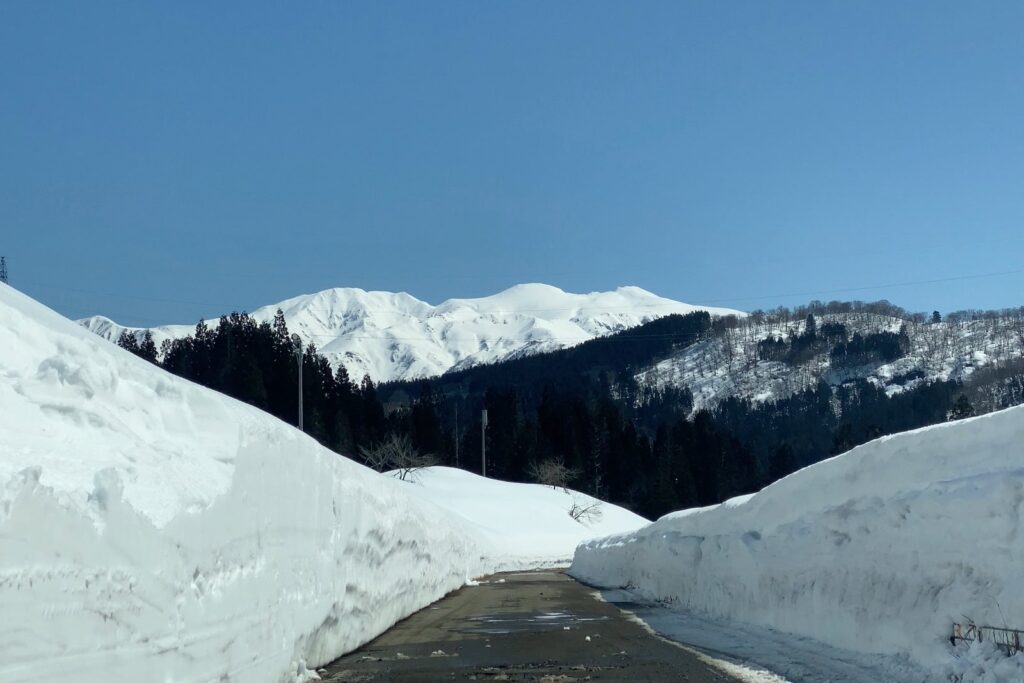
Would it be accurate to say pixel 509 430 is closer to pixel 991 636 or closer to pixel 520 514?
pixel 520 514

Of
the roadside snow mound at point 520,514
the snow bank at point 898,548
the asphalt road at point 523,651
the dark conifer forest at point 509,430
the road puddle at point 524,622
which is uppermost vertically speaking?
the dark conifer forest at point 509,430

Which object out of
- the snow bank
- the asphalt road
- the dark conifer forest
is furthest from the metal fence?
the dark conifer forest

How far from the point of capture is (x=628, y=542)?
25656 mm

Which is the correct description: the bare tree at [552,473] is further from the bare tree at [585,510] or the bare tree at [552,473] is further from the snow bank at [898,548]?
the snow bank at [898,548]

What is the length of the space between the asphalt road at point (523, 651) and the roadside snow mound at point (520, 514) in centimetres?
2802

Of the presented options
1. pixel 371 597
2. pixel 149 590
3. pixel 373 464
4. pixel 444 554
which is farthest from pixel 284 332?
pixel 149 590

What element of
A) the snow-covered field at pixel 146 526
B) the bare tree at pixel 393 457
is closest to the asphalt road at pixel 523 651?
the snow-covered field at pixel 146 526

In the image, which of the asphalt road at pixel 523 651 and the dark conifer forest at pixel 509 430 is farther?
the dark conifer forest at pixel 509 430

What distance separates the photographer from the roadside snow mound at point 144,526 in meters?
5.42

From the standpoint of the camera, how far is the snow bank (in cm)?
824

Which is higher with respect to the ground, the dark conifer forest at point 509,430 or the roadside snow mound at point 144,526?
the dark conifer forest at point 509,430

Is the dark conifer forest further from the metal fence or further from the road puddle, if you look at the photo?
the metal fence

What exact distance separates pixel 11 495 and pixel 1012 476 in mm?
7517

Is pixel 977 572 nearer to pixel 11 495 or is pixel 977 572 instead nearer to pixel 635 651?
pixel 635 651
